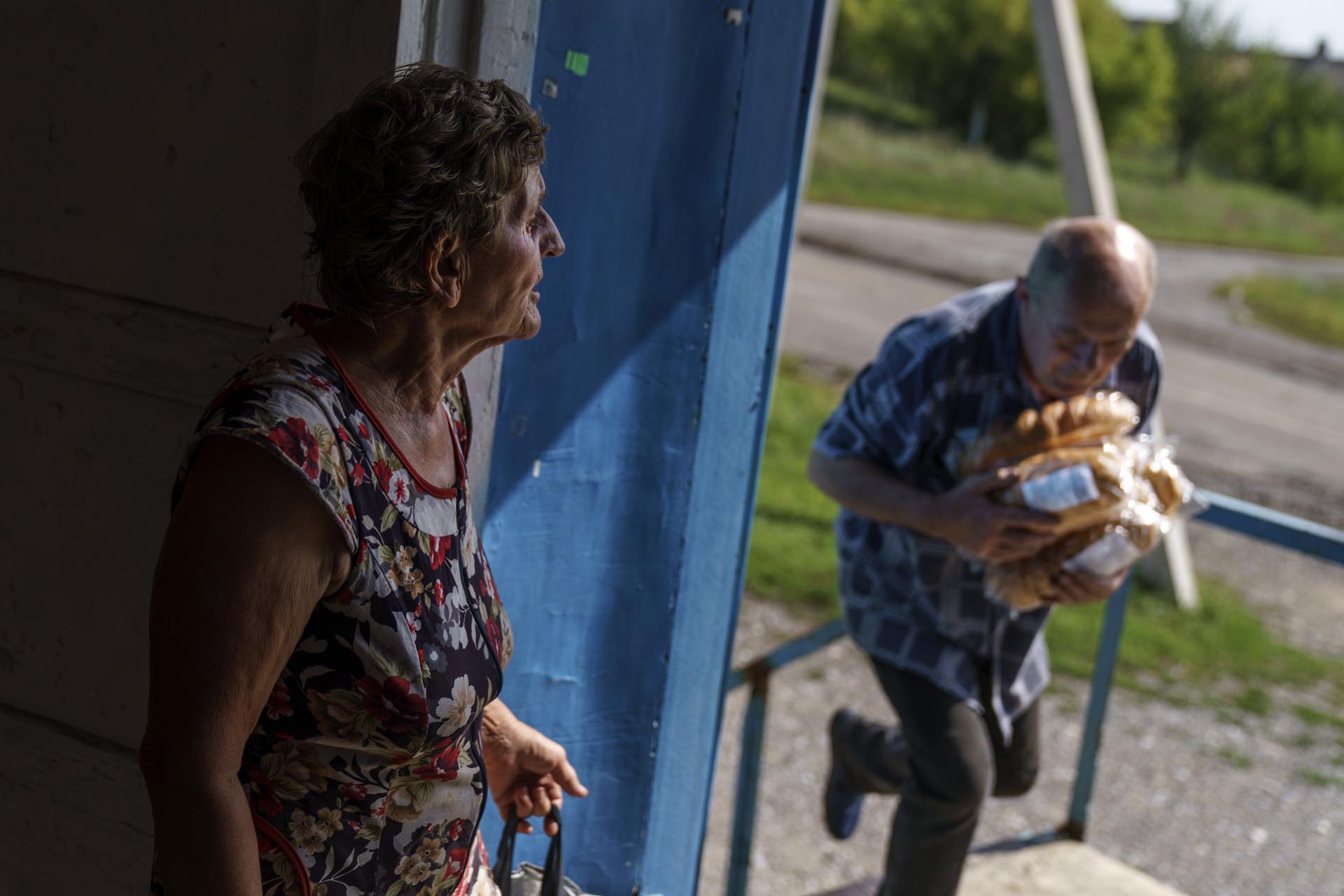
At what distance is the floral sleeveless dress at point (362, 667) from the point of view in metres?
1.25

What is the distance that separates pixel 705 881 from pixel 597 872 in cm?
245

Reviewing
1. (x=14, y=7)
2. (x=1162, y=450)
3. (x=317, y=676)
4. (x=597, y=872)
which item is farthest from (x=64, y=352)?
(x=1162, y=450)

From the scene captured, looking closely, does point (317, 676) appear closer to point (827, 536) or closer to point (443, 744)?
point (443, 744)

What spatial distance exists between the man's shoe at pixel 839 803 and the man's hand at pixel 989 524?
Answer: 3.06ft

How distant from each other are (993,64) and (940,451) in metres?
32.2

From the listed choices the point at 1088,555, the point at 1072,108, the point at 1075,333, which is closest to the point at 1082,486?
the point at 1088,555

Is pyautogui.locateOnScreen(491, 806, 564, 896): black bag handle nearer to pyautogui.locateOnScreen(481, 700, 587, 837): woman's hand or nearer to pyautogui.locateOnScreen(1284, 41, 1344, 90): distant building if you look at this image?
pyautogui.locateOnScreen(481, 700, 587, 837): woman's hand

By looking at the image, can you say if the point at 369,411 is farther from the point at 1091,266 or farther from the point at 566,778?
the point at 1091,266

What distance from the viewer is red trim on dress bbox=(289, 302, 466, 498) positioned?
4.38 ft

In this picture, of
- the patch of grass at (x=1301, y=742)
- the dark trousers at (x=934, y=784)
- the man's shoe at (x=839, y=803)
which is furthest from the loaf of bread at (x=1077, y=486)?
the patch of grass at (x=1301, y=742)

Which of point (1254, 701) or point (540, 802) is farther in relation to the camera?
point (1254, 701)

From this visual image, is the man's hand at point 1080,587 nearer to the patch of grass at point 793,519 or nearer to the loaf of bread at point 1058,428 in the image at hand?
the loaf of bread at point 1058,428

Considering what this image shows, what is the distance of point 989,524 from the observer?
250cm

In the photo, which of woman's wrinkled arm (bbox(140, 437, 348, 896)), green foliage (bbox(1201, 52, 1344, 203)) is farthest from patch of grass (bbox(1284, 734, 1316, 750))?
green foliage (bbox(1201, 52, 1344, 203))
